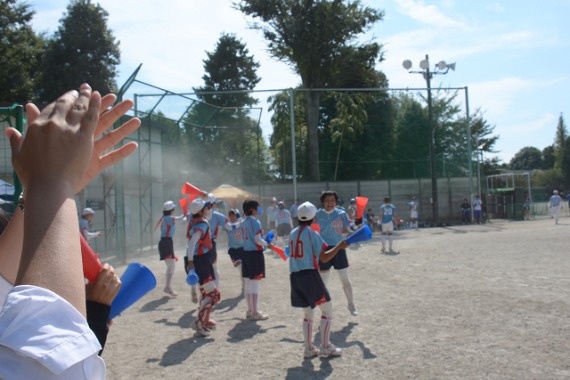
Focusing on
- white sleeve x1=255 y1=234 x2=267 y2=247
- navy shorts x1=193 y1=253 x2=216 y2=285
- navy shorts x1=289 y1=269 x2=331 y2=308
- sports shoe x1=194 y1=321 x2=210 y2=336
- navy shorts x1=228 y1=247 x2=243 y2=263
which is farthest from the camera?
navy shorts x1=228 y1=247 x2=243 y2=263

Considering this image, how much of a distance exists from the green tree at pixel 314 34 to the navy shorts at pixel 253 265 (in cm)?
2367

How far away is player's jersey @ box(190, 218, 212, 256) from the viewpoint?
27.4 ft

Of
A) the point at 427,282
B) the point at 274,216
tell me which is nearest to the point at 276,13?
the point at 274,216

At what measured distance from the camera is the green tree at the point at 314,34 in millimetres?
33906

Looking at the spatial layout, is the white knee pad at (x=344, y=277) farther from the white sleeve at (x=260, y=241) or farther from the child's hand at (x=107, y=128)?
the child's hand at (x=107, y=128)

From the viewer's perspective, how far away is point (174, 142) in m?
21.0

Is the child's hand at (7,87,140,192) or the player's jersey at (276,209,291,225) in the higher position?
the child's hand at (7,87,140,192)

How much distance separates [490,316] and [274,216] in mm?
16166

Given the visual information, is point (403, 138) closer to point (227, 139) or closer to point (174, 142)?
point (227, 139)

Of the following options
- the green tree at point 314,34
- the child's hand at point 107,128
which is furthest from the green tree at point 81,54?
the child's hand at point 107,128

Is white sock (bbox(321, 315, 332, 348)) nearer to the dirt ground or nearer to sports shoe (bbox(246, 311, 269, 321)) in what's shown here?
the dirt ground

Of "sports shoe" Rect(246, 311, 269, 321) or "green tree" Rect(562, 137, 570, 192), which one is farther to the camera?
"green tree" Rect(562, 137, 570, 192)

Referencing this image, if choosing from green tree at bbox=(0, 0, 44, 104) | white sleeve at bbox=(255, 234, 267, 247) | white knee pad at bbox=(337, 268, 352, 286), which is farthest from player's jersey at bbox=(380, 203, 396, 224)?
green tree at bbox=(0, 0, 44, 104)

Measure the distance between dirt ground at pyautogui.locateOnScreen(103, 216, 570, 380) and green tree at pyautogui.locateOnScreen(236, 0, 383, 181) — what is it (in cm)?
2210
